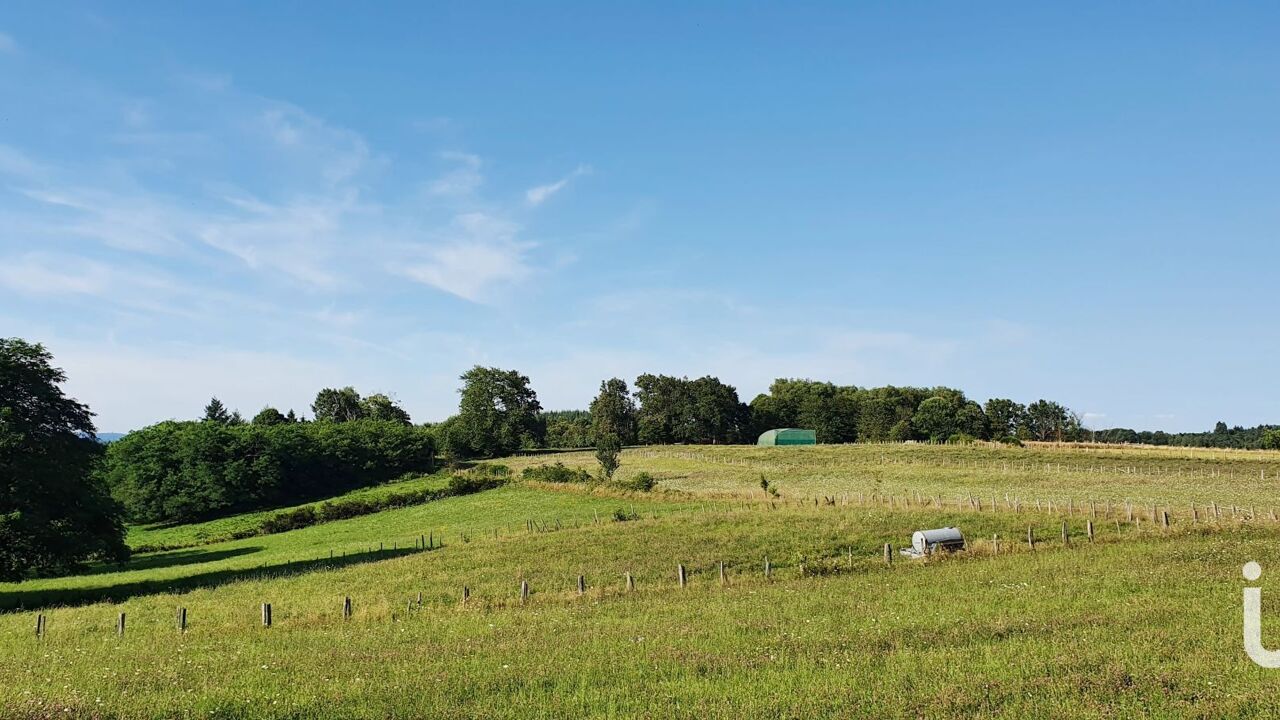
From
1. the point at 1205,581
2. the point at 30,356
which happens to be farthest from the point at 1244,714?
the point at 30,356

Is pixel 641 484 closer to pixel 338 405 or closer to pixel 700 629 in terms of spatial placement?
pixel 700 629

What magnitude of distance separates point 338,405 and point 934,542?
588 ft

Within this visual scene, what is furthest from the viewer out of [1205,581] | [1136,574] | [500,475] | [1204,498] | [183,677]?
[500,475]

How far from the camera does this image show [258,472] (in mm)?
106938

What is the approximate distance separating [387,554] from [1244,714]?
47553mm

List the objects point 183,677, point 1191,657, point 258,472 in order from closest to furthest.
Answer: point 1191,657, point 183,677, point 258,472

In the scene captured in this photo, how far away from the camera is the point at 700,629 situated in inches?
829

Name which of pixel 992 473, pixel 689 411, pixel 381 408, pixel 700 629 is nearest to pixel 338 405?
pixel 381 408

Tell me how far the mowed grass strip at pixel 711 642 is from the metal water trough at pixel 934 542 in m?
1.23

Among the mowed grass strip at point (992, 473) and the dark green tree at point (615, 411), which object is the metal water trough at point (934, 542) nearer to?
the mowed grass strip at point (992, 473)

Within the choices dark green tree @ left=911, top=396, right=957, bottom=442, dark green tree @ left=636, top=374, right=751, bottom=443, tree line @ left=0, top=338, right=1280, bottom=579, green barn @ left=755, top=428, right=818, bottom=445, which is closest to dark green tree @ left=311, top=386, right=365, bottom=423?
tree line @ left=0, top=338, right=1280, bottom=579

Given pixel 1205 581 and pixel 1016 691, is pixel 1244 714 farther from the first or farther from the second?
pixel 1205 581

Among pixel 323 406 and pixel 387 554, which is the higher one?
pixel 323 406

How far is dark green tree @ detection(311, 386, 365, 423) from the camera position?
19150cm
